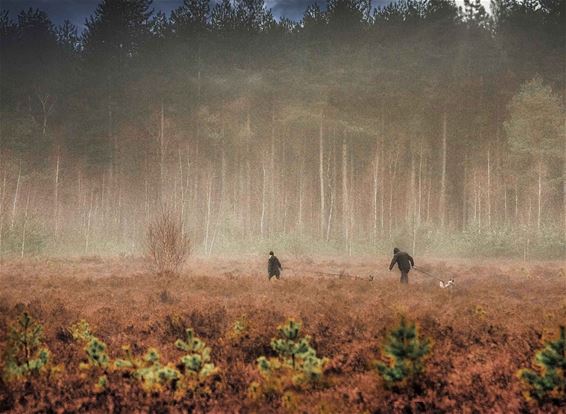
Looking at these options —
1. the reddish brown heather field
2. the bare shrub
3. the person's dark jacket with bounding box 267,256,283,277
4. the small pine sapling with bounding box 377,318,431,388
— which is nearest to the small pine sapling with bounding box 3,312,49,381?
the reddish brown heather field

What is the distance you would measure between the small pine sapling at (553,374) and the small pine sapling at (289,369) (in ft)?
8.78

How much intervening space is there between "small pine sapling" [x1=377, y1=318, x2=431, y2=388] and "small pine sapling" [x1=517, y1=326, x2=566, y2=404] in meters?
1.31

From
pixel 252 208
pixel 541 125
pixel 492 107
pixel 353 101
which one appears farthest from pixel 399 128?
pixel 252 208

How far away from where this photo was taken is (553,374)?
5.68 metres

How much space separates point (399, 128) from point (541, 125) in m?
13.7

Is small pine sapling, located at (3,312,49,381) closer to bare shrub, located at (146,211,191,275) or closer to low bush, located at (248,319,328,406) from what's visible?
low bush, located at (248,319,328,406)

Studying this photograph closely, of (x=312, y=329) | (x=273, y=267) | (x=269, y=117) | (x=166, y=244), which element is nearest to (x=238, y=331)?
(x=312, y=329)

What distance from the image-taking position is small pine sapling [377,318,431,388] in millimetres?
6285

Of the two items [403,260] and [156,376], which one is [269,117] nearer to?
[403,260]

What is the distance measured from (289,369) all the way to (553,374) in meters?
3.31

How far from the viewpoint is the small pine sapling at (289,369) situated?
251 inches

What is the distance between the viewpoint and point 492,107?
150ft

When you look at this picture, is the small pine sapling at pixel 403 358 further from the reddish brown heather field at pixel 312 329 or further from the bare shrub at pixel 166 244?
the bare shrub at pixel 166 244

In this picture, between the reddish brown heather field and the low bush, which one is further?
the low bush
